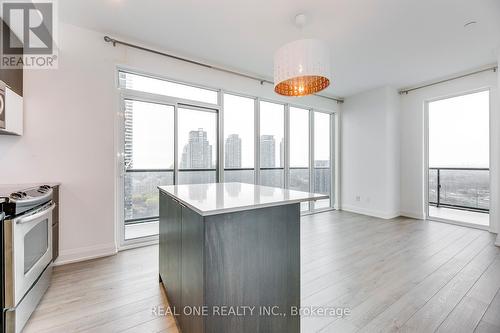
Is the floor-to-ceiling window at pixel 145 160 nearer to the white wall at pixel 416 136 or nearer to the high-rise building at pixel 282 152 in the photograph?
the high-rise building at pixel 282 152

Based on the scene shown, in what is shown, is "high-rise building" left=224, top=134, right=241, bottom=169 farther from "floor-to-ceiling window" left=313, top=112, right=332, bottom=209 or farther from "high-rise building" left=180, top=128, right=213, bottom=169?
"floor-to-ceiling window" left=313, top=112, right=332, bottom=209

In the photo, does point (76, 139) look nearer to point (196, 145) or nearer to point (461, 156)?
point (196, 145)

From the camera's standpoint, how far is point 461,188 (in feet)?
15.5

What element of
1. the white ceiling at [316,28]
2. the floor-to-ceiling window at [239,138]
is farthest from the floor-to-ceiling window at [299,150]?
the white ceiling at [316,28]

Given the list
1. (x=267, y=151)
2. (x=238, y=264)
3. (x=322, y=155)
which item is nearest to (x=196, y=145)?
(x=267, y=151)

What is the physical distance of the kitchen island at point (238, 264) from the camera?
1134mm

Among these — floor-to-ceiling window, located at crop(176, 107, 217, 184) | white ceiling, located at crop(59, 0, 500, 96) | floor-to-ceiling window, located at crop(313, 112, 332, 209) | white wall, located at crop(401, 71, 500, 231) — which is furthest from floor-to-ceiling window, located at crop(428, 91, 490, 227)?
floor-to-ceiling window, located at crop(176, 107, 217, 184)

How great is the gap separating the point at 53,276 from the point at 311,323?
A: 256 cm

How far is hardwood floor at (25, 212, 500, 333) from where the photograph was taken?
5.33 feet

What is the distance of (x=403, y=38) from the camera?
2.96 meters

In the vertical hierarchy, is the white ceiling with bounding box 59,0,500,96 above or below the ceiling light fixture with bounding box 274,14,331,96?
above

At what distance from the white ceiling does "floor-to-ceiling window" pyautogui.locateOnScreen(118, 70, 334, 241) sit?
67cm

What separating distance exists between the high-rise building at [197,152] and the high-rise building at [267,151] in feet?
3.70

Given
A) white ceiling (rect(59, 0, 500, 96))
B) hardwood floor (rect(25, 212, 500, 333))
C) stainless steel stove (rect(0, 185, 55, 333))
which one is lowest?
hardwood floor (rect(25, 212, 500, 333))
